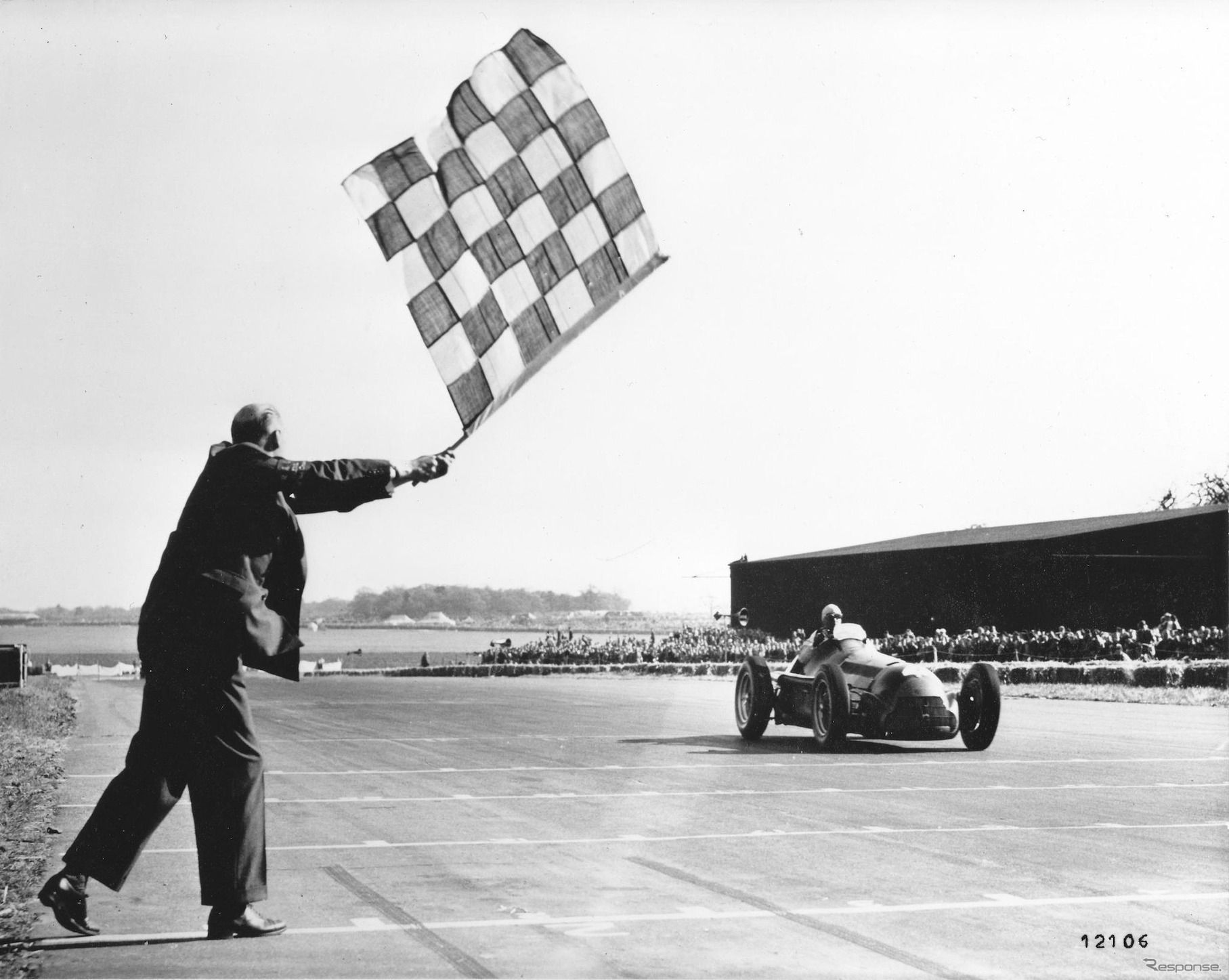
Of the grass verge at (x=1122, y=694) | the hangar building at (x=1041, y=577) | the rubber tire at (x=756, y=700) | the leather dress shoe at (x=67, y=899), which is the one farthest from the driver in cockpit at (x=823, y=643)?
the hangar building at (x=1041, y=577)

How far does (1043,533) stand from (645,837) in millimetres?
41332

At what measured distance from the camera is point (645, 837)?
862 cm

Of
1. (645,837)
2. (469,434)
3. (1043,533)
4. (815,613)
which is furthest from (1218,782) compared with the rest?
(815,613)

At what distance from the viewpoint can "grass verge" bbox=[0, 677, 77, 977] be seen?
5812 mm

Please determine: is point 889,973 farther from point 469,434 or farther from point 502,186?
point 502,186

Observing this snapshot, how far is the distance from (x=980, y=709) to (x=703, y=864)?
7.92m

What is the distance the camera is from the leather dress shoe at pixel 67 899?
18.3 ft

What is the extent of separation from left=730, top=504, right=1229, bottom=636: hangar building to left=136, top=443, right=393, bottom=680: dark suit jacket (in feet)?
116

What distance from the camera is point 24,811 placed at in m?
9.81

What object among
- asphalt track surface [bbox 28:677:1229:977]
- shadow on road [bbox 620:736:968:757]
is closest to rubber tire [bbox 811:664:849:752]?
shadow on road [bbox 620:736:968:757]

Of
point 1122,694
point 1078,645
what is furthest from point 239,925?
point 1078,645

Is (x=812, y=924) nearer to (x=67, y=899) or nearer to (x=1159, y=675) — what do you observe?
(x=67, y=899)

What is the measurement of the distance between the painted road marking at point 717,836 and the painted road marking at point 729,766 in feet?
13.2

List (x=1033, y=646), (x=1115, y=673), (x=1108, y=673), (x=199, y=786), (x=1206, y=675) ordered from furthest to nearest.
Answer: (x=1033, y=646)
(x=1108, y=673)
(x=1115, y=673)
(x=1206, y=675)
(x=199, y=786)
